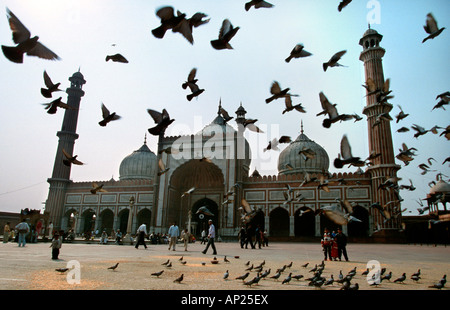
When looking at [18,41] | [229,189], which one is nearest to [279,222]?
[229,189]

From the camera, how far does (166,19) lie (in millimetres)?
3305

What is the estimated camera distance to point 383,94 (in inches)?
212

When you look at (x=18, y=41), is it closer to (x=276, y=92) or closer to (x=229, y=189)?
(x=276, y=92)

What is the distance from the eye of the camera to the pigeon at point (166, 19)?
3252 mm

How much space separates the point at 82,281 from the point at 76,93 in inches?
1383

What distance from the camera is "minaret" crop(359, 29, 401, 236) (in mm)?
24094

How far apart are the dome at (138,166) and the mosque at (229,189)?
5464 mm

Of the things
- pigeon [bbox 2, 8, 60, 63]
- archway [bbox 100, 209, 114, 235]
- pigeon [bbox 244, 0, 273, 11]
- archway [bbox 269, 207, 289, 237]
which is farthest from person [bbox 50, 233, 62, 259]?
archway [bbox 100, 209, 114, 235]

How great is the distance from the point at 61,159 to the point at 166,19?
3546 centimetres

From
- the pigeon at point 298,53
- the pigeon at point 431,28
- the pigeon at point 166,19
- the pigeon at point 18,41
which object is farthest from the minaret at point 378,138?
the pigeon at point 18,41

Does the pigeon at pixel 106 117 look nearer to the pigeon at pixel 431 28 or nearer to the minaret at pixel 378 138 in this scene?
the pigeon at pixel 431 28
